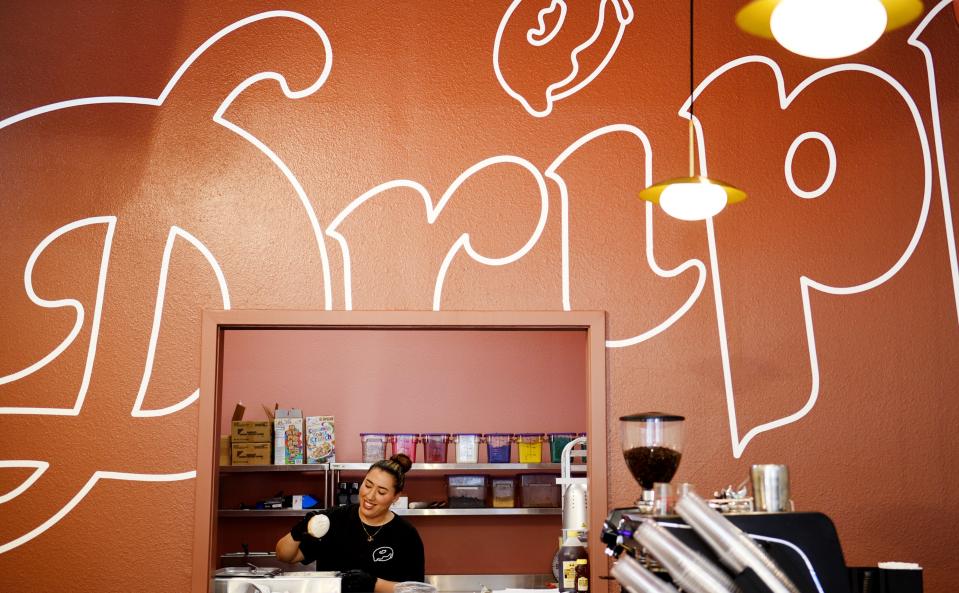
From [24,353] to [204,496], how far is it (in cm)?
90

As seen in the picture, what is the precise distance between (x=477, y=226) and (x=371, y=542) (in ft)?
6.54

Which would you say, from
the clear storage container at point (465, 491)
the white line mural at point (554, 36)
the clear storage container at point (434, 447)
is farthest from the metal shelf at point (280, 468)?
the white line mural at point (554, 36)

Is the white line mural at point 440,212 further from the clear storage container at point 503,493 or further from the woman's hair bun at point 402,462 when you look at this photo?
the clear storage container at point 503,493

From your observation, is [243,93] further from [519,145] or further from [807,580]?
[807,580]

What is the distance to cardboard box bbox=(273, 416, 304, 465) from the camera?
21.0 feet

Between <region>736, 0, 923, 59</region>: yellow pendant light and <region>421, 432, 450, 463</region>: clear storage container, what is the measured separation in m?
4.75

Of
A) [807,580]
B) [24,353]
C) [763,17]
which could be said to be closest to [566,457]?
[807,580]

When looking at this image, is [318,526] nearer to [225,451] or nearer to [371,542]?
[371,542]

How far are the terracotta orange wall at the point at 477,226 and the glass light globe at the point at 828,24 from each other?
1.84 metres

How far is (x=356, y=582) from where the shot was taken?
4.56 meters

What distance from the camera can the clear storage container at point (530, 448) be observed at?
649 cm

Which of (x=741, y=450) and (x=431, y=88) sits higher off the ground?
(x=431, y=88)

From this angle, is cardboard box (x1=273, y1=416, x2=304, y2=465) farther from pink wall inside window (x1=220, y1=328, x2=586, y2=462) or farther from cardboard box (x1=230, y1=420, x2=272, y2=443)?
pink wall inside window (x1=220, y1=328, x2=586, y2=462)

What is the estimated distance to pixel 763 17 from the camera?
7.00ft
